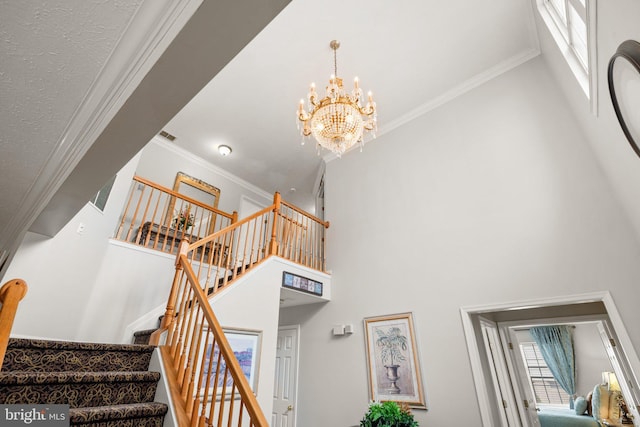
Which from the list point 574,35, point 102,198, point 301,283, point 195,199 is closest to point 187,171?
point 195,199

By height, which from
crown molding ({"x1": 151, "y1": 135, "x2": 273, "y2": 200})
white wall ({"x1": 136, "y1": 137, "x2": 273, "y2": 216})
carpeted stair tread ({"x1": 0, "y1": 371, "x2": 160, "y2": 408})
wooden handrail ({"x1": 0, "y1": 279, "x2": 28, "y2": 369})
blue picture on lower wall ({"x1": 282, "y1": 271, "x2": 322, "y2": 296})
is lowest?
carpeted stair tread ({"x1": 0, "y1": 371, "x2": 160, "y2": 408})

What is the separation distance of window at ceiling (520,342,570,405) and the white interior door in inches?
290

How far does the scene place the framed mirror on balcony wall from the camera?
519 cm

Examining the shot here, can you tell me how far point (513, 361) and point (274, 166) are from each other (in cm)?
521

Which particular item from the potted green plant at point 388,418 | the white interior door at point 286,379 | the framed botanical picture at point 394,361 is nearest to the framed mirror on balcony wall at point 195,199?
the white interior door at point 286,379

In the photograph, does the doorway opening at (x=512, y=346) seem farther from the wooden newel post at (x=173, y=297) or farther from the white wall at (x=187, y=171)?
the white wall at (x=187, y=171)

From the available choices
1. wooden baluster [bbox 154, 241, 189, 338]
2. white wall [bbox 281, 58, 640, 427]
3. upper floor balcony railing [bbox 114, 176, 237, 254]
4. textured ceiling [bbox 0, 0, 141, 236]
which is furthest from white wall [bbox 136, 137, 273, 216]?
textured ceiling [bbox 0, 0, 141, 236]

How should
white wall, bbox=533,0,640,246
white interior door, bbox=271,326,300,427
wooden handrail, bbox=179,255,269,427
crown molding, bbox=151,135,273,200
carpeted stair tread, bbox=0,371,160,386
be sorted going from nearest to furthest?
white wall, bbox=533,0,640,246, wooden handrail, bbox=179,255,269,427, carpeted stair tread, bbox=0,371,160,386, white interior door, bbox=271,326,300,427, crown molding, bbox=151,135,273,200

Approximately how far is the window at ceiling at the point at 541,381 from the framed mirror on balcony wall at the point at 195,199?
30.6 feet

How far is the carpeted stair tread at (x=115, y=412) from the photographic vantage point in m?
1.60

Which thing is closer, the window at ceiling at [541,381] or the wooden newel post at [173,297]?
the wooden newel post at [173,297]

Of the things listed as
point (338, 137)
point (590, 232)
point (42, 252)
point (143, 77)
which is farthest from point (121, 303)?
point (590, 232)

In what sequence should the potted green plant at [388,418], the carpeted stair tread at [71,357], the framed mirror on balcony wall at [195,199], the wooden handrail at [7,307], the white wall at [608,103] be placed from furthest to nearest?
1. the framed mirror on balcony wall at [195,199]
2. the potted green plant at [388,418]
3. the carpeted stair tread at [71,357]
4. the white wall at [608,103]
5. the wooden handrail at [7,307]

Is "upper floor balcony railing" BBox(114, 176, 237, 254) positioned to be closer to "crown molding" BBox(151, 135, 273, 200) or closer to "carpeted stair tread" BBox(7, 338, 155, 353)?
"crown molding" BBox(151, 135, 273, 200)
